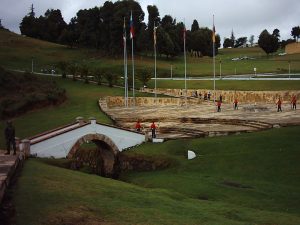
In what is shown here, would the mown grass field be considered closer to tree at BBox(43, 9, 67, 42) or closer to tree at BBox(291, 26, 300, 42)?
tree at BBox(43, 9, 67, 42)

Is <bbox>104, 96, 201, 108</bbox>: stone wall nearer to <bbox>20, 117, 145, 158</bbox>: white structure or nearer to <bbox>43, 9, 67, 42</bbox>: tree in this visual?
<bbox>20, 117, 145, 158</bbox>: white structure

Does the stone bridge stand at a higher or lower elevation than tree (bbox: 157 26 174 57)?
lower

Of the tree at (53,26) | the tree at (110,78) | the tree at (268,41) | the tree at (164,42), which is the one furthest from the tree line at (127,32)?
the tree at (110,78)

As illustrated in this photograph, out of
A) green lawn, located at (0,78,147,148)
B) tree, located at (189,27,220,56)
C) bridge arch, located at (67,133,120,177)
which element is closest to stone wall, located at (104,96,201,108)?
green lawn, located at (0,78,147,148)

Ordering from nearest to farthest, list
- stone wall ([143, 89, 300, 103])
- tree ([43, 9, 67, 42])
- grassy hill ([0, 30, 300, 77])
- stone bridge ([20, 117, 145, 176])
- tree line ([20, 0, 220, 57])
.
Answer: stone bridge ([20, 117, 145, 176])
stone wall ([143, 89, 300, 103])
grassy hill ([0, 30, 300, 77])
tree line ([20, 0, 220, 57])
tree ([43, 9, 67, 42])

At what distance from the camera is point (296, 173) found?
79.0 ft

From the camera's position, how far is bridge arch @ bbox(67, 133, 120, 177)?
30.5m

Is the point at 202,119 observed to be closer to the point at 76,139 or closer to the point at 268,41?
the point at 76,139

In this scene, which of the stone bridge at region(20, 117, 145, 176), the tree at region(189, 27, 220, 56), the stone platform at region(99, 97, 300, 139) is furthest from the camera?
the tree at region(189, 27, 220, 56)

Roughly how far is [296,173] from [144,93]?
41926 millimetres

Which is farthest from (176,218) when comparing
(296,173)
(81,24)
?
(81,24)

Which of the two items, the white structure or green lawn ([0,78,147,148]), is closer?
the white structure

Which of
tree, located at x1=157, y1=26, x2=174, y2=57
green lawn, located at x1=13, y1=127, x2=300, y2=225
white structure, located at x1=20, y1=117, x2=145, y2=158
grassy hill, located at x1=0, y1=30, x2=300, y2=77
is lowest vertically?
green lawn, located at x1=13, y1=127, x2=300, y2=225

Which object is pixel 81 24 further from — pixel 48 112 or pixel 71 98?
pixel 48 112
